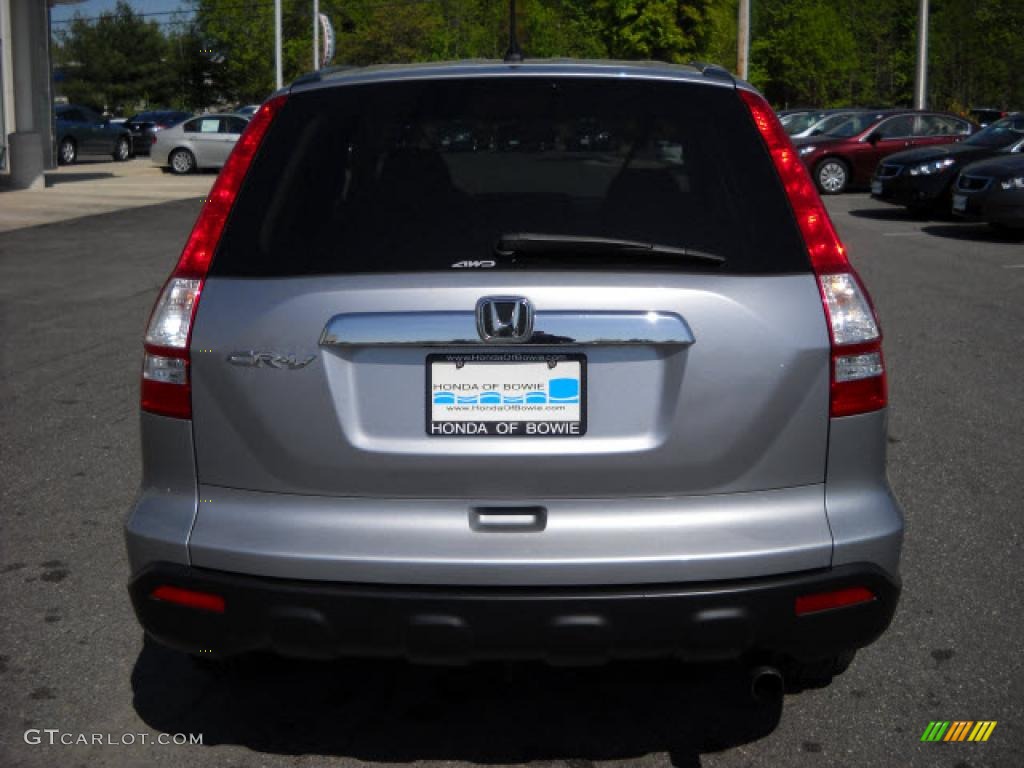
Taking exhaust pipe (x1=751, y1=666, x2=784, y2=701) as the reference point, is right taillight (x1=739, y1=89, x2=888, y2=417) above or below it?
above

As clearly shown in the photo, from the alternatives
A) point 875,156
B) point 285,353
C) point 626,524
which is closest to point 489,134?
point 285,353

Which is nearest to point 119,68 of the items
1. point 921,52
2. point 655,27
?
point 655,27

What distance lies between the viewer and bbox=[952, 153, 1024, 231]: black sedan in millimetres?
17188

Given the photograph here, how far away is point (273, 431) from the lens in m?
3.14

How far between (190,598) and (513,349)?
3.14 ft

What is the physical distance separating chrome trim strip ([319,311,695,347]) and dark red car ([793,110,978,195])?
24312 mm

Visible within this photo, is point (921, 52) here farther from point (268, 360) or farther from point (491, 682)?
point (268, 360)

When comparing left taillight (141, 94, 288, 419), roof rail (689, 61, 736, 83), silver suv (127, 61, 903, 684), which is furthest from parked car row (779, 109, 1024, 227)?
left taillight (141, 94, 288, 419)

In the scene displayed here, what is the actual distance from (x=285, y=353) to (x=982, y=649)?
7.93 ft

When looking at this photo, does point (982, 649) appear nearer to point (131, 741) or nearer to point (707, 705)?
point (707, 705)

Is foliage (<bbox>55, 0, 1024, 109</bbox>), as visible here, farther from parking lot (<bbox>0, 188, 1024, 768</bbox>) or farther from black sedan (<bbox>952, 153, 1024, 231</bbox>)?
parking lot (<bbox>0, 188, 1024, 768</bbox>)

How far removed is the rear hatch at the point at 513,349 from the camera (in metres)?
3.07

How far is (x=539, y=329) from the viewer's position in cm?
305

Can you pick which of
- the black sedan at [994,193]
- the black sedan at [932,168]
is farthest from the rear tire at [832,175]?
the black sedan at [994,193]
